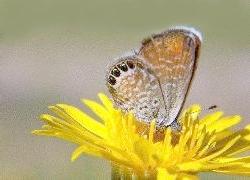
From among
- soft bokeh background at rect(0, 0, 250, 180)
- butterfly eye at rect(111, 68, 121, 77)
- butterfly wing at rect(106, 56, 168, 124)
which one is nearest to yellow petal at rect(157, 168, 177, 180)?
butterfly wing at rect(106, 56, 168, 124)

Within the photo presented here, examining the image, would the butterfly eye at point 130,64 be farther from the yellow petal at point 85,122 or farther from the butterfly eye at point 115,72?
the yellow petal at point 85,122

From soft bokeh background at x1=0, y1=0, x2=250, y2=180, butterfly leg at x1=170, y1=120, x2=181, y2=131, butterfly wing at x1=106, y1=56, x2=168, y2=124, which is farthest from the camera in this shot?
soft bokeh background at x1=0, y1=0, x2=250, y2=180

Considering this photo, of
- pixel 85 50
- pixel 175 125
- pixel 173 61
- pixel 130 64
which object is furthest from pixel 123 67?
pixel 85 50

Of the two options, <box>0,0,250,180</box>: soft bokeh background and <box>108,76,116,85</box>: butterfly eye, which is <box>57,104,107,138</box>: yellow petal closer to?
<box>108,76,116,85</box>: butterfly eye

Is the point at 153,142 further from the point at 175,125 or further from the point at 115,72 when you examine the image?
the point at 115,72

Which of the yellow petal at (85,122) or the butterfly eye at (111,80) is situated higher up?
the butterfly eye at (111,80)

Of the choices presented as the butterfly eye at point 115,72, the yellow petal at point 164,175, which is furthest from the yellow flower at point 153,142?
the butterfly eye at point 115,72
